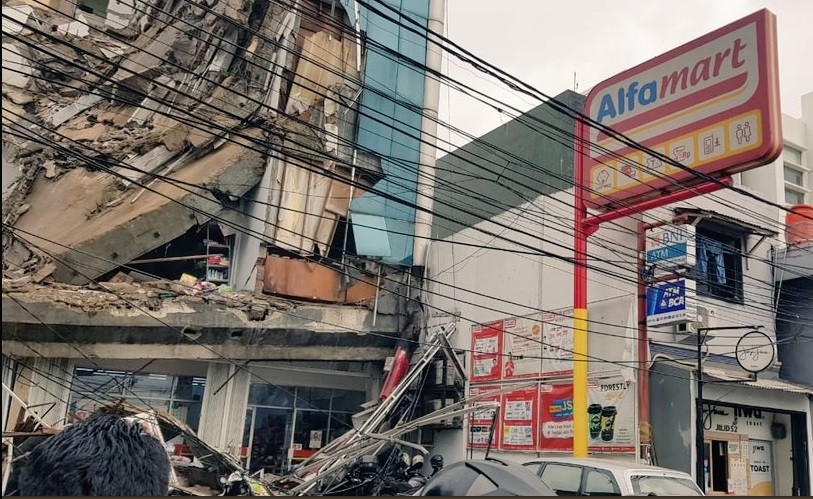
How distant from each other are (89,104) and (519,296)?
15112 mm

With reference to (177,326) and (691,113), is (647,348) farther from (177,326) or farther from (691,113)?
(177,326)

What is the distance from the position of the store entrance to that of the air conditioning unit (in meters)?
10.3

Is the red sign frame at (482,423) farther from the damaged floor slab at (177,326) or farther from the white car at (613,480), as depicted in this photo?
the white car at (613,480)

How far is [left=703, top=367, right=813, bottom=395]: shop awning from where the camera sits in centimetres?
1296

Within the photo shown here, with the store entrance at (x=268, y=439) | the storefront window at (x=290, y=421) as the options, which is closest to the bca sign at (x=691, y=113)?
the storefront window at (x=290, y=421)

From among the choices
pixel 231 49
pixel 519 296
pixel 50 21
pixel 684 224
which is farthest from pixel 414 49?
pixel 50 21

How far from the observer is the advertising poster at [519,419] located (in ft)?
49.1

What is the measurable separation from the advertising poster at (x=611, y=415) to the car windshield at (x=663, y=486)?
3722 mm

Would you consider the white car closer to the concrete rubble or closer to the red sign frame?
the red sign frame

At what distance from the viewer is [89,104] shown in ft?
69.0

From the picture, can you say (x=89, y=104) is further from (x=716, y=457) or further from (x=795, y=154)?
(x=795, y=154)

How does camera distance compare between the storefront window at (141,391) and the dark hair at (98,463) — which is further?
the storefront window at (141,391)

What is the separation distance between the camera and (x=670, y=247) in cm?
1365

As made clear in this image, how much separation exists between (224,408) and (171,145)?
7.11m
